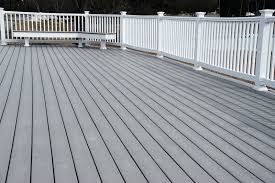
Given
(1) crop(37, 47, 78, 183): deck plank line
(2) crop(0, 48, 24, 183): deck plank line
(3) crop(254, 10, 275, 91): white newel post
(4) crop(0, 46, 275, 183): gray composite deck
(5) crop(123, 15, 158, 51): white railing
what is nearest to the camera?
(1) crop(37, 47, 78, 183): deck plank line

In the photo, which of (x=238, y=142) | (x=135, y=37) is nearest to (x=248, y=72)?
(x=238, y=142)

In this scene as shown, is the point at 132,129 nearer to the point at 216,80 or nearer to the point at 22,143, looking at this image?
the point at 22,143

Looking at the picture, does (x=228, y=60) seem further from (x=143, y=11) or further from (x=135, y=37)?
(x=143, y=11)

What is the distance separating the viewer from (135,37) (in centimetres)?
1084

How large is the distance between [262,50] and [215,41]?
139 centimetres

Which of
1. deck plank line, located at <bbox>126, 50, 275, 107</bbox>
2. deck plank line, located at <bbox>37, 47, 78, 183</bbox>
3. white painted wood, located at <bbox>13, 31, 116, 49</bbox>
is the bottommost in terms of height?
deck plank line, located at <bbox>37, 47, 78, 183</bbox>

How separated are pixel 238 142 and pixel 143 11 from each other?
18411 mm

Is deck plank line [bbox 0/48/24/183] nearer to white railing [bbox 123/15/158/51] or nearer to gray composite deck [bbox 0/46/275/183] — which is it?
gray composite deck [bbox 0/46/275/183]

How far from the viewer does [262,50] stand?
18.2 ft

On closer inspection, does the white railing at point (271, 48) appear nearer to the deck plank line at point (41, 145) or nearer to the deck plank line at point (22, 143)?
the deck plank line at point (41, 145)

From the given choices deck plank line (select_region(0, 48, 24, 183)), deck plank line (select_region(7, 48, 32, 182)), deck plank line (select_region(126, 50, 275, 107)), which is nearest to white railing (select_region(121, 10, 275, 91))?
deck plank line (select_region(126, 50, 275, 107))

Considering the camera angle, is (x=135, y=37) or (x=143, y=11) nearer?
(x=135, y=37)

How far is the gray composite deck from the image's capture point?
2.69 meters

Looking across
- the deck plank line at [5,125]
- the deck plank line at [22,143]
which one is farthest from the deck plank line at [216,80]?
the deck plank line at [5,125]
